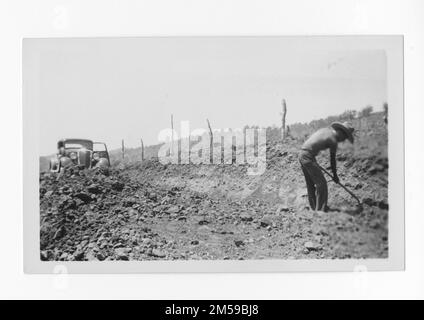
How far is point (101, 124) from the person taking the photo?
1680 millimetres

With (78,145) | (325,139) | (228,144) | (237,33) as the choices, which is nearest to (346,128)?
(325,139)

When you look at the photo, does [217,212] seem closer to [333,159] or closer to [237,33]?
[333,159]

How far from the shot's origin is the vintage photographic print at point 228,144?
1.67m

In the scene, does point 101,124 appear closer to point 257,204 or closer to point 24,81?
point 24,81

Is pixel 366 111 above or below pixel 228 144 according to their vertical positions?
above

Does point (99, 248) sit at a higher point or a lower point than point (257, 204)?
lower

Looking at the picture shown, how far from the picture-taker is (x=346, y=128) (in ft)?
5.47

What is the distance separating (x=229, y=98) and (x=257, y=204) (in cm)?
47

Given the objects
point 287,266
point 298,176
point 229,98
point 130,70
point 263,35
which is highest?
point 263,35

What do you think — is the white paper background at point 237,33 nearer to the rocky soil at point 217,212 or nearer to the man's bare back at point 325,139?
the rocky soil at point 217,212

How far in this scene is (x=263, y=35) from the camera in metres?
1.67

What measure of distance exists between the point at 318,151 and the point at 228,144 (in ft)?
1.25

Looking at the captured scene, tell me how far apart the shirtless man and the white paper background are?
0.28 meters
